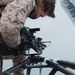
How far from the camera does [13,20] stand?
2.85 ft

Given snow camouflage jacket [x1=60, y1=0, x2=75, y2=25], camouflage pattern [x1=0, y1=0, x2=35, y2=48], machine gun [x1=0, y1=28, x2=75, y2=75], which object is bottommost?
machine gun [x1=0, y1=28, x2=75, y2=75]

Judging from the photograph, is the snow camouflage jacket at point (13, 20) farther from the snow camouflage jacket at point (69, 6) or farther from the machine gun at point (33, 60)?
the snow camouflage jacket at point (69, 6)

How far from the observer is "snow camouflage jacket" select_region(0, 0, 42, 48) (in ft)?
2.84

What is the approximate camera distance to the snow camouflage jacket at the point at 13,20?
865 mm

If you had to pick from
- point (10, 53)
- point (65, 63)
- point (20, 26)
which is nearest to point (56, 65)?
point (65, 63)

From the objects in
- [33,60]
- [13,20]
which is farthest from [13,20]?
[33,60]

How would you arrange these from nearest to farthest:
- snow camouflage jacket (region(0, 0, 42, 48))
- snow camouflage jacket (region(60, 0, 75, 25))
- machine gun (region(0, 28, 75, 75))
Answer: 1. snow camouflage jacket (region(0, 0, 42, 48))
2. machine gun (region(0, 28, 75, 75))
3. snow camouflage jacket (region(60, 0, 75, 25))

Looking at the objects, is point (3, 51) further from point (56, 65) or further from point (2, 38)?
point (56, 65)

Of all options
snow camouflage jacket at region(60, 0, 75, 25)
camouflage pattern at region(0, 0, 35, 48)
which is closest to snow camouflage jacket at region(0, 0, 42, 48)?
camouflage pattern at region(0, 0, 35, 48)

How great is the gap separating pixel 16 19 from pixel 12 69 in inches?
7.4

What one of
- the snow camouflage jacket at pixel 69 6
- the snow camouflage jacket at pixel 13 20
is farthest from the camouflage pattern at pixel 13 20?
the snow camouflage jacket at pixel 69 6

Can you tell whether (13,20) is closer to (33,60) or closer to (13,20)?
(13,20)

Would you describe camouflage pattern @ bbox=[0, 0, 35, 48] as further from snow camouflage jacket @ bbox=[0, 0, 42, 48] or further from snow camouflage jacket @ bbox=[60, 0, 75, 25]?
snow camouflage jacket @ bbox=[60, 0, 75, 25]

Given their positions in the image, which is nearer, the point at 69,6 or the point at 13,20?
the point at 13,20
